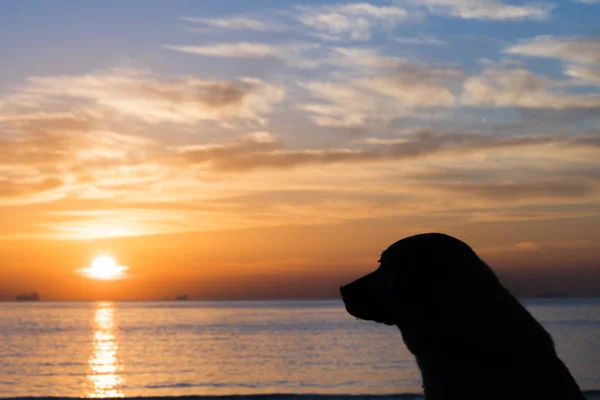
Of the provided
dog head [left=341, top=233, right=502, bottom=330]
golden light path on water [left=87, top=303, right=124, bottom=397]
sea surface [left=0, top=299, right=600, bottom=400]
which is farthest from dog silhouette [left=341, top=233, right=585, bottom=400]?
golden light path on water [left=87, top=303, right=124, bottom=397]

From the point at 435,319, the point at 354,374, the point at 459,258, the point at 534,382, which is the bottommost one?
the point at 354,374

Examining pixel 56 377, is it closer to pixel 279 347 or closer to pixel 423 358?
pixel 279 347

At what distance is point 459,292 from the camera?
12.2 ft

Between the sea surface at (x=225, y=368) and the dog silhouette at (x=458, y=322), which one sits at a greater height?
the dog silhouette at (x=458, y=322)

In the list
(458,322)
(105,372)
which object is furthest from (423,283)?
(105,372)

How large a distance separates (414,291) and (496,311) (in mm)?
492

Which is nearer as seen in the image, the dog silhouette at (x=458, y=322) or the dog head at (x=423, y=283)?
the dog silhouette at (x=458, y=322)

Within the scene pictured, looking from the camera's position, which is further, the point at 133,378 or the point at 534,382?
the point at 133,378

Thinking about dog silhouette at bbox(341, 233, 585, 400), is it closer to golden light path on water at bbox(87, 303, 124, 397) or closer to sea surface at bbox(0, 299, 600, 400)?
sea surface at bbox(0, 299, 600, 400)

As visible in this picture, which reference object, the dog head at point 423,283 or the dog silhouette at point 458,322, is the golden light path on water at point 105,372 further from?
the dog silhouette at point 458,322

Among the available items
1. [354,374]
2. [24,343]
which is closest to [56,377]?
[354,374]

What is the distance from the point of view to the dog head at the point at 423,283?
3.73m

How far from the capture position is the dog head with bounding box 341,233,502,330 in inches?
147

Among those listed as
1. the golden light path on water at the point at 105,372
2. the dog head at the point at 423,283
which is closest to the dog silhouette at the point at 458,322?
the dog head at the point at 423,283
